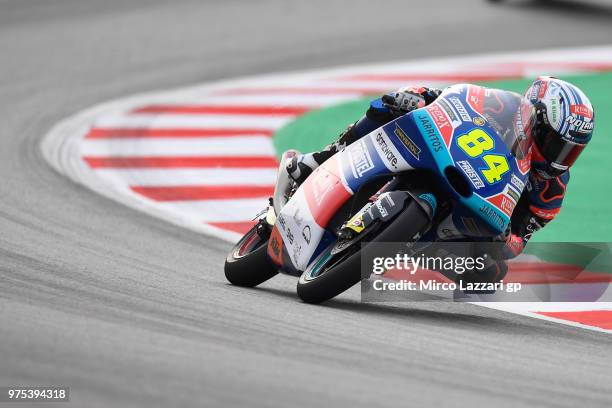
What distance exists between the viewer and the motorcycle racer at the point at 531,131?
5910mm

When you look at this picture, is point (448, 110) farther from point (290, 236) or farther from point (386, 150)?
point (290, 236)

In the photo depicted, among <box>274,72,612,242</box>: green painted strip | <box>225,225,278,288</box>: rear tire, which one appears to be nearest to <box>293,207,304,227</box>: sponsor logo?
<box>225,225,278,288</box>: rear tire

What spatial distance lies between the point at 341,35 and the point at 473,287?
1026 cm

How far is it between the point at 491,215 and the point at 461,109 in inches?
23.0

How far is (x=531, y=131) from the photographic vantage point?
5965 millimetres

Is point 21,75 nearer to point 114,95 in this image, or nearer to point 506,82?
point 114,95

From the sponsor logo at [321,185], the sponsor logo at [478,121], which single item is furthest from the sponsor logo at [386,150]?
the sponsor logo at [478,121]

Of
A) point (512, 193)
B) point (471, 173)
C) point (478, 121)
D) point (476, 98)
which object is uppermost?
point (476, 98)

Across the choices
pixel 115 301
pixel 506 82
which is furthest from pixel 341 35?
pixel 115 301

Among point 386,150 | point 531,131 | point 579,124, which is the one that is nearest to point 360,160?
point 386,150

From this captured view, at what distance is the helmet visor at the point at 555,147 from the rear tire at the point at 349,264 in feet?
2.51

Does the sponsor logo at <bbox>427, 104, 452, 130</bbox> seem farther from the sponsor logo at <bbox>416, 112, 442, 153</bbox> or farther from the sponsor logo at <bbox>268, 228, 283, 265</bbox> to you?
the sponsor logo at <bbox>268, 228, 283, 265</bbox>

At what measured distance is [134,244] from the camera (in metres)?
7.57

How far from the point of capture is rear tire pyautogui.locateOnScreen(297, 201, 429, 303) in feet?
18.5
